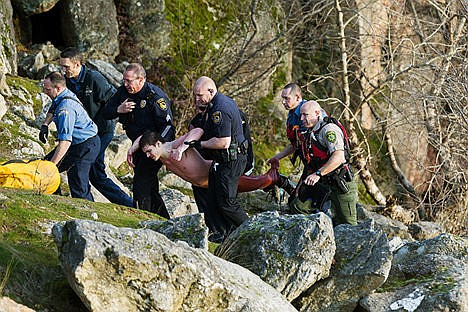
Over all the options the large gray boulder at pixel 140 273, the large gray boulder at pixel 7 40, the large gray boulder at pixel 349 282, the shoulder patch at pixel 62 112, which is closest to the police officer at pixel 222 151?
the shoulder patch at pixel 62 112

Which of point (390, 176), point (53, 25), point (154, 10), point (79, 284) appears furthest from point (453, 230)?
point (79, 284)

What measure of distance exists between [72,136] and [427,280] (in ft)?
14.9

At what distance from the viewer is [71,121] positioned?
344 inches

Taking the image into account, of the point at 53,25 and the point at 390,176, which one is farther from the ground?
the point at 53,25

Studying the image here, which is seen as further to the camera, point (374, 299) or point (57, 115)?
point (57, 115)

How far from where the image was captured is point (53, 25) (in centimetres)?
1758

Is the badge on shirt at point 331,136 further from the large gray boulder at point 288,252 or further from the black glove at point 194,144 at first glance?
the large gray boulder at point 288,252

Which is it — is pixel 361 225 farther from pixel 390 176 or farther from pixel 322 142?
pixel 390 176

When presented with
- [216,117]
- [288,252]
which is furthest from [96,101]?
[288,252]

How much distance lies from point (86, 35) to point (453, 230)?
8885 millimetres

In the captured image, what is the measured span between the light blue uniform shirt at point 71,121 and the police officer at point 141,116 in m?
0.49

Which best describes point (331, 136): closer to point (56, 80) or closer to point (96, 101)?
point (56, 80)

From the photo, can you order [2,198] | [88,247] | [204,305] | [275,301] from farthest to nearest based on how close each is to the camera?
[2,198]
[275,301]
[204,305]
[88,247]

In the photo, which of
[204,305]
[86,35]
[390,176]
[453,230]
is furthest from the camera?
[390,176]
